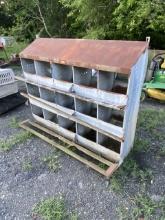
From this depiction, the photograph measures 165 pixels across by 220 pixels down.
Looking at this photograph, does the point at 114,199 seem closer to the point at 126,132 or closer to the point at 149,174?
the point at 149,174

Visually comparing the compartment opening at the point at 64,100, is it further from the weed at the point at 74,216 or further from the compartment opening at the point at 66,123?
the weed at the point at 74,216

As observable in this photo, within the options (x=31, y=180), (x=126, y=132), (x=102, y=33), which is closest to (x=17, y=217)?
(x=31, y=180)

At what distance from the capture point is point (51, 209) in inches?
81.8

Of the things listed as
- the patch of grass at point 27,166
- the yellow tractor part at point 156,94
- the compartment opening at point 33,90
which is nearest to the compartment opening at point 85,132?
the patch of grass at point 27,166

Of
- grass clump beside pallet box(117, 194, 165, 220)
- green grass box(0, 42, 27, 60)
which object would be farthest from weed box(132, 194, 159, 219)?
green grass box(0, 42, 27, 60)

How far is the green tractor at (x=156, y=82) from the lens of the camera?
A: 3971 mm

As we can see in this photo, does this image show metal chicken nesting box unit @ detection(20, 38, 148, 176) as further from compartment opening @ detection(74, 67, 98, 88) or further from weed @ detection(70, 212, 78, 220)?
weed @ detection(70, 212, 78, 220)

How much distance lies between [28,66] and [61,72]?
662 mm

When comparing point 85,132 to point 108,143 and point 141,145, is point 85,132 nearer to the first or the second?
point 108,143

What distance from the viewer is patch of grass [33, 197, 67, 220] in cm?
202

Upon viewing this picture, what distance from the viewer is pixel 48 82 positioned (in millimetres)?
2729

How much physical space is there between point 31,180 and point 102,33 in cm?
401

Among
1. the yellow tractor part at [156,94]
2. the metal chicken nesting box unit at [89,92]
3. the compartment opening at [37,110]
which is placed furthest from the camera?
the yellow tractor part at [156,94]

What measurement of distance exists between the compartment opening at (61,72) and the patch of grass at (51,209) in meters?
1.38
